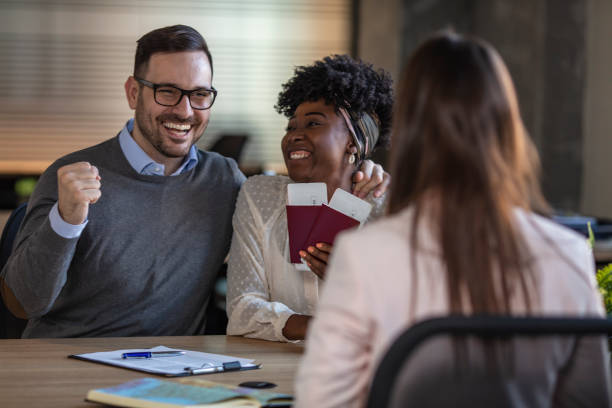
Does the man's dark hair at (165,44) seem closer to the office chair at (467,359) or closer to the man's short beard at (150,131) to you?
the man's short beard at (150,131)

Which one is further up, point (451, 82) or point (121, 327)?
point (451, 82)

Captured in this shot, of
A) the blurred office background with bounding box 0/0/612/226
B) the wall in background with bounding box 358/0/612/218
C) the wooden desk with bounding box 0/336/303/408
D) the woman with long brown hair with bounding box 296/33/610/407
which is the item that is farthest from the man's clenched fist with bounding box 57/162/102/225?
the blurred office background with bounding box 0/0/612/226

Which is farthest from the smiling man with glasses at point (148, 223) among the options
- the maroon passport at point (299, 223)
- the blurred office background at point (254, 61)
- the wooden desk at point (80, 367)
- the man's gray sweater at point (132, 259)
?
the blurred office background at point (254, 61)

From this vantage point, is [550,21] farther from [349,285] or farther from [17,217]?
[349,285]

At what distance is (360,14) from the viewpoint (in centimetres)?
613

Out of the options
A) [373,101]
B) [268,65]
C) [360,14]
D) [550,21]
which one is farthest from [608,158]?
[373,101]

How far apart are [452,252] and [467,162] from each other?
11cm

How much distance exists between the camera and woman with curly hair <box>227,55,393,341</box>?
1.97 m

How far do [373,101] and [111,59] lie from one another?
4.47 m

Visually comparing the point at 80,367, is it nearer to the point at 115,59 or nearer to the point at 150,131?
the point at 150,131

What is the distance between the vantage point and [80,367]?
60.6 inches

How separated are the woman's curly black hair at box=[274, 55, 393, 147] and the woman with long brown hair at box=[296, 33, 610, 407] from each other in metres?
1.07

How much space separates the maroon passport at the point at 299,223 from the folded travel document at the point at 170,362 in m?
0.37

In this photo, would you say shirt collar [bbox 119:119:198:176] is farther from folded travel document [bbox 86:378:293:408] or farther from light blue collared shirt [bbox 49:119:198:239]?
folded travel document [bbox 86:378:293:408]
